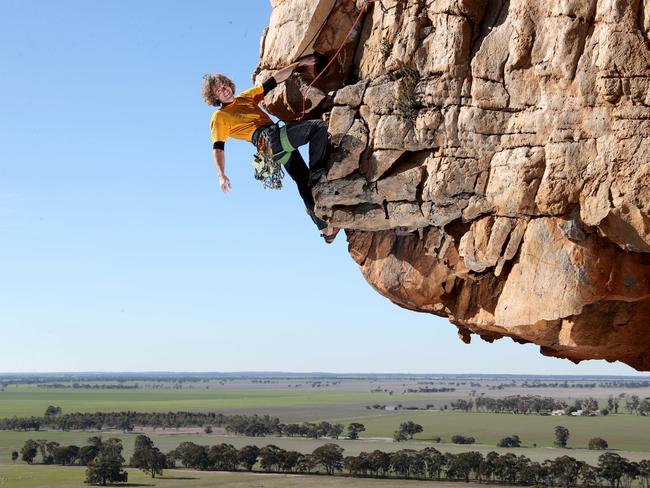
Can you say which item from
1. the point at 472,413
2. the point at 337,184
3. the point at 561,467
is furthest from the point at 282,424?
the point at 337,184

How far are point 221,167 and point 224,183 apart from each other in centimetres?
23

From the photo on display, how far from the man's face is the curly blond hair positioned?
1.0 inches

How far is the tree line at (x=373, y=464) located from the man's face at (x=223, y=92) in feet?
213

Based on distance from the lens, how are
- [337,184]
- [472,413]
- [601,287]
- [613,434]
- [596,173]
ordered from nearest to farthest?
[596,173] → [601,287] → [337,184] → [613,434] → [472,413]

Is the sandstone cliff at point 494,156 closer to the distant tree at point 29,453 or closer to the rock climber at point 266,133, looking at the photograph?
the rock climber at point 266,133

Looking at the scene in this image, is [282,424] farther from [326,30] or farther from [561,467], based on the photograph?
[326,30]

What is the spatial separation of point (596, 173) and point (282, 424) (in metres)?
120

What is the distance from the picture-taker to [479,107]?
9.46 meters

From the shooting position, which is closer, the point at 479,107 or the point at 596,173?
the point at 596,173

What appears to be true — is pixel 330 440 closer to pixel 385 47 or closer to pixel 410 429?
pixel 410 429

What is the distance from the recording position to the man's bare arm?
10258mm

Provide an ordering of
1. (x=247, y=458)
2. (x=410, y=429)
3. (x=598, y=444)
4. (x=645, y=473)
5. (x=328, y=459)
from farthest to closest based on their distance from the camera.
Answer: (x=410, y=429) < (x=598, y=444) < (x=247, y=458) < (x=328, y=459) < (x=645, y=473)

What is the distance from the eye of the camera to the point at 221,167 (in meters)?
10.4

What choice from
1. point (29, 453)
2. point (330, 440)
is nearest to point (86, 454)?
point (29, 453)
